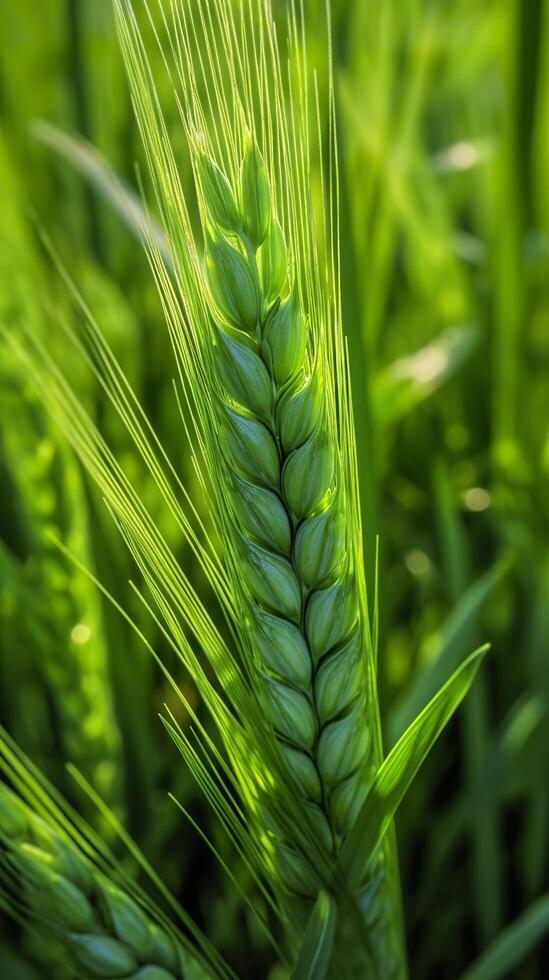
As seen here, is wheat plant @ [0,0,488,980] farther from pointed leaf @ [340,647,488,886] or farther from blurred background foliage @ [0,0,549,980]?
blurred background foliage @ [0,0,549,980]

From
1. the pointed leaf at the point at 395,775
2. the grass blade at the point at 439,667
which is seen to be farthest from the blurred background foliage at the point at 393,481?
the pointed leaf at the point at 395,775

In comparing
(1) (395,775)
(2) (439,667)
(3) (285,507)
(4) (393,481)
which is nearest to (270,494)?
(3) (285,507)

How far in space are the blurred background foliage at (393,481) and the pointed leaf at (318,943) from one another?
0.19m

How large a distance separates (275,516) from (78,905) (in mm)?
167

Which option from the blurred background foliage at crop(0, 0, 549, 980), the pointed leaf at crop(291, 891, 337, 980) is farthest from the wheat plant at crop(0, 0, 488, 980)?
the blurred background foliage at crop(0, 0, 549, 980)

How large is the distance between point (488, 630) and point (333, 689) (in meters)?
0.44

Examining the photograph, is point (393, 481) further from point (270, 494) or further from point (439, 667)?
point (270, 494)

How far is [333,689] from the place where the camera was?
380 millimetres

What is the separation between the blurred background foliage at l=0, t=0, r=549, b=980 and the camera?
0.60 meters

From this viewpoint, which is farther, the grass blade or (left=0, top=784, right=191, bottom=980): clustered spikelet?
the grass blade

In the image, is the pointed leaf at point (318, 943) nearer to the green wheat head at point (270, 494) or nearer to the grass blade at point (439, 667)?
the green wheat head at point (270, 494)

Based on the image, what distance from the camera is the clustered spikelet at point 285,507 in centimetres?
34

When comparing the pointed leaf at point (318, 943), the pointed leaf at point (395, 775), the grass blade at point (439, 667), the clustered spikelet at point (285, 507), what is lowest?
the grass blade at point (439, 667)

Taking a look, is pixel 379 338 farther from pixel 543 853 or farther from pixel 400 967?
pixel 400 967
